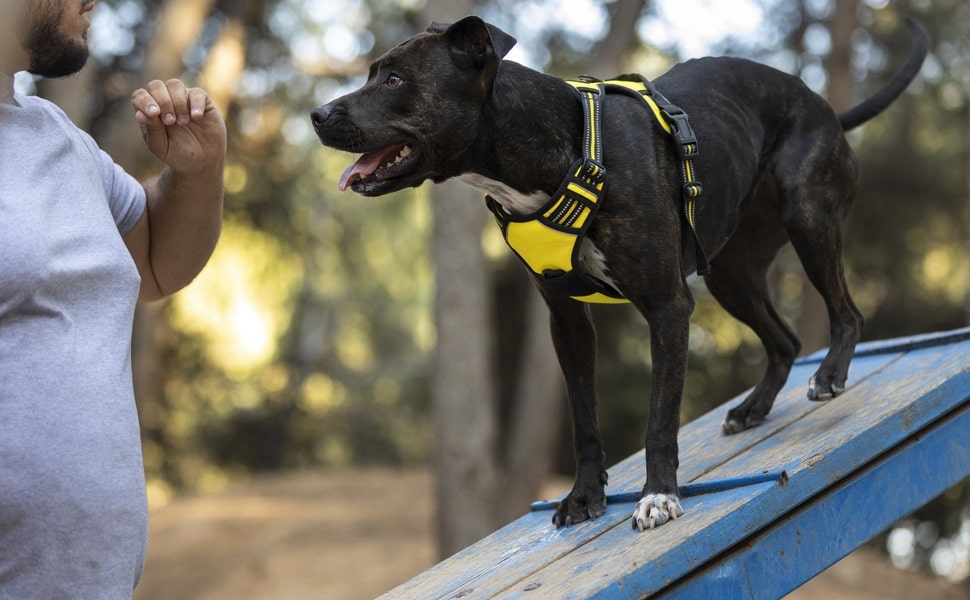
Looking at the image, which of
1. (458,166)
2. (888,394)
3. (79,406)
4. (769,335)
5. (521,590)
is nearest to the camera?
(79,406)

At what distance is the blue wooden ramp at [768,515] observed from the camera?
2.69 meters

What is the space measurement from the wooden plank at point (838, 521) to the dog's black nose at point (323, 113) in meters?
1.53

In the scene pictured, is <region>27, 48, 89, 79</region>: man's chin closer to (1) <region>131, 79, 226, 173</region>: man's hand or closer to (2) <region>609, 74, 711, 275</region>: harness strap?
(1) <region>131, 79, 226, 173</region>: man's hand

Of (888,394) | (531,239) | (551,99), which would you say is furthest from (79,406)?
(888,394)

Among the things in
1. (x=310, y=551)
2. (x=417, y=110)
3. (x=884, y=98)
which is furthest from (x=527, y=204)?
(x=310, y=551)

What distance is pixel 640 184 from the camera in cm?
320

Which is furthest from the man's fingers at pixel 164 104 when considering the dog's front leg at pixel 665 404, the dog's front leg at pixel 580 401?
the dog's front leg at pixel 665 404

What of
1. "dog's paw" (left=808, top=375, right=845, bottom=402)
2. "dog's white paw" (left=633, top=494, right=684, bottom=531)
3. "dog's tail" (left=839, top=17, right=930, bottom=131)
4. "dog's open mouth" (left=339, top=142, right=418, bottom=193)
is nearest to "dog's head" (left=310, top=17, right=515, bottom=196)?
"dog's open mouth" (left=339, top=142, right=418, bottom=193)

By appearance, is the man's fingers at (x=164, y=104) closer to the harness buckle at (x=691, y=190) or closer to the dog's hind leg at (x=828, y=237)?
the harness buckle at (x=691, y=190)

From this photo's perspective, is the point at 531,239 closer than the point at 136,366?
Yes

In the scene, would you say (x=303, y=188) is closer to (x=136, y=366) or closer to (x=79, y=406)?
(x=136, y=366)

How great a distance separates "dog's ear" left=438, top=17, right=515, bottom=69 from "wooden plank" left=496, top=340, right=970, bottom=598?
54.9 inches

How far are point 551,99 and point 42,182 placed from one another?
1499 mm

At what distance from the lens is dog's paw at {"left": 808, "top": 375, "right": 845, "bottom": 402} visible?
376 cm
